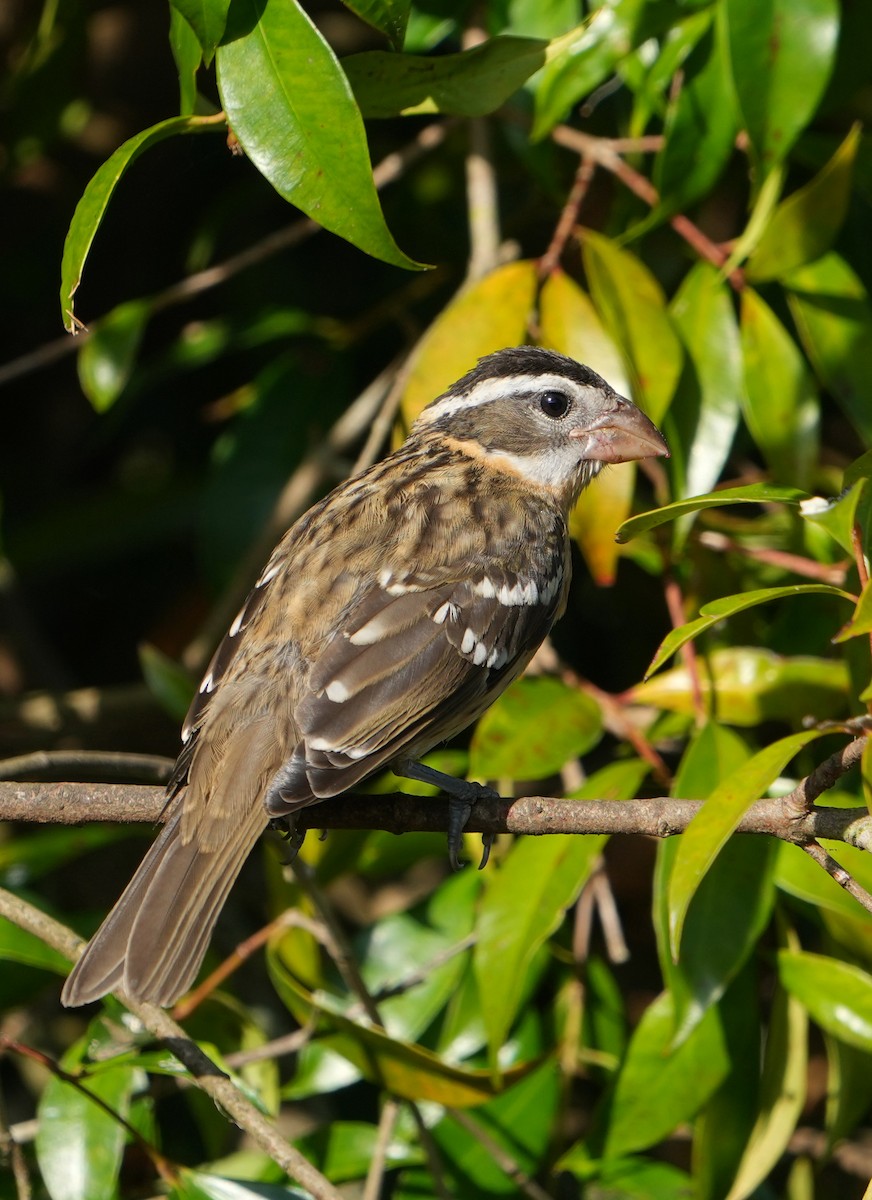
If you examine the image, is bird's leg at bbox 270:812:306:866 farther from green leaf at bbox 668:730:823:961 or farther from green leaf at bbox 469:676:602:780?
green leaf at bbox 668:730:823:961

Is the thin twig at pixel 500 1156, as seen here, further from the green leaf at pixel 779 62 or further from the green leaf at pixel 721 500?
the green leaf at pixel 779 62

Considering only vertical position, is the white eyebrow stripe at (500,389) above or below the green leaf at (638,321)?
below

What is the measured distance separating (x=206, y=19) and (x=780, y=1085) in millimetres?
2825

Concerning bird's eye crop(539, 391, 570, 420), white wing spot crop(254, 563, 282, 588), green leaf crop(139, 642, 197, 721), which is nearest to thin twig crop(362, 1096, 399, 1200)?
green leaf crop(139, 642, 197, 721)

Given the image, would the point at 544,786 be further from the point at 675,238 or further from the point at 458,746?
the point at 675,238

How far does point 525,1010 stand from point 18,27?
4253 mm

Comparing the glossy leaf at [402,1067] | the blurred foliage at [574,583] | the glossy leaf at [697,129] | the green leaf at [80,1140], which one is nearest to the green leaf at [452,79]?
the blurred foliage at [574,583]

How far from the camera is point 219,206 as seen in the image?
5.56 m

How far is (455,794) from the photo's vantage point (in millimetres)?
3527

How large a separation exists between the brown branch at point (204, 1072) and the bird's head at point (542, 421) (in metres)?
1.80

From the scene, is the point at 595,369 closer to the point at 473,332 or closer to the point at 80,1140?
the point at 473,332

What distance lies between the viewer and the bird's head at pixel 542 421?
4.16 metres

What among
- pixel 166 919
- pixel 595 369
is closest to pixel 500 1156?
pixel 166 919

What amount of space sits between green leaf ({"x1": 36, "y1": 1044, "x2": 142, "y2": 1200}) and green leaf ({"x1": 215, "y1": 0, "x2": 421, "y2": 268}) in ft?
6.59
